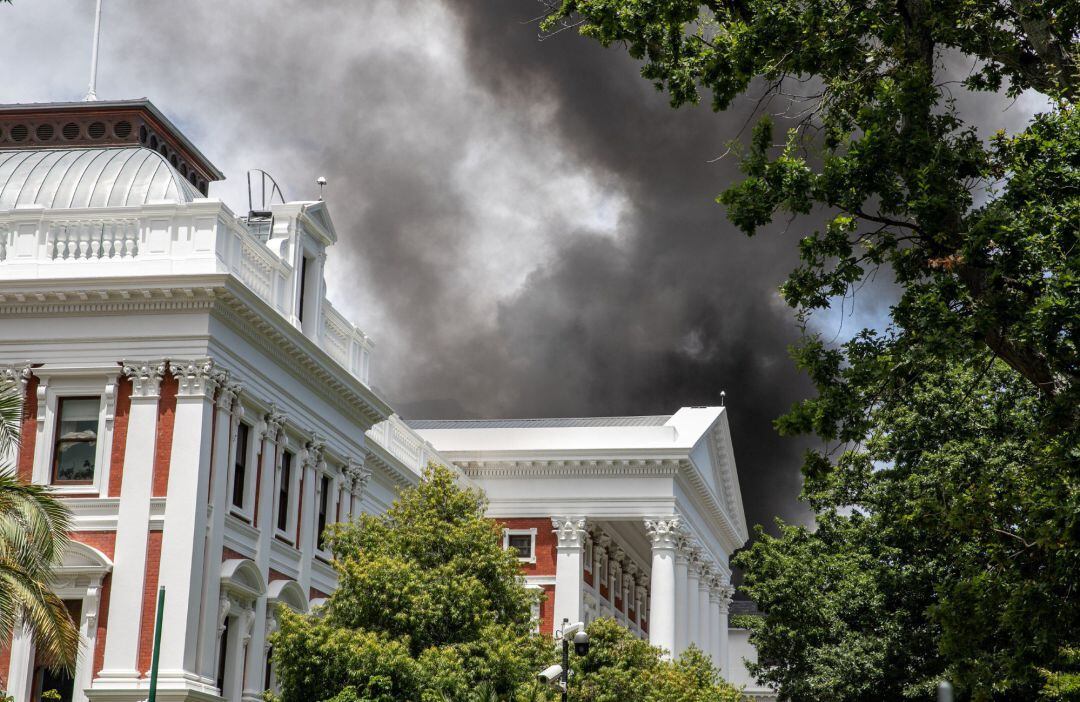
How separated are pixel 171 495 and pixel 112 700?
4313 millimetres

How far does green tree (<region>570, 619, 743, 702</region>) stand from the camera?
3603 cm

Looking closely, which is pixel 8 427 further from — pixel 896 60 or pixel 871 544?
pixel 871 544

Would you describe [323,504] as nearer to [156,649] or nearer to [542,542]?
[156,649]

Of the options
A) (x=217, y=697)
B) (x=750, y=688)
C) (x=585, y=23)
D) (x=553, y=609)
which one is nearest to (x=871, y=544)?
(x=553, y=609)

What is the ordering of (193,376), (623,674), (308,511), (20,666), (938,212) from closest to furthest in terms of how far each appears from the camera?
(938,212) < (20,666) < (193,376) < (623,674) < (308,511)

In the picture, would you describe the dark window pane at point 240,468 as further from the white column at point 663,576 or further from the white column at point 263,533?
the white column at point 663,576

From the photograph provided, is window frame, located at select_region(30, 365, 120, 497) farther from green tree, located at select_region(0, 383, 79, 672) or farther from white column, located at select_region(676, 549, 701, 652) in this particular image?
white column, located at select_region(676, 549, 701, 652)

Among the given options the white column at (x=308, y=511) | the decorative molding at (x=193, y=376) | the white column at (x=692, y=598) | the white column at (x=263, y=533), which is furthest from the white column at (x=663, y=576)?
the decorative molding at (x=193, y=376)

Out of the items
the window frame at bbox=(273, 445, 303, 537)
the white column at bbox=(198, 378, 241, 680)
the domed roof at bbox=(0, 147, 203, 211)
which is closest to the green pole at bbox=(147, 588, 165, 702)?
the white column at bbox=(198, 378, 241, 680)

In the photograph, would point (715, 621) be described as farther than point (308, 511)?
Yes

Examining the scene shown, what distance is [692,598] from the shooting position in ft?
207

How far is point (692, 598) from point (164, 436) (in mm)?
35310

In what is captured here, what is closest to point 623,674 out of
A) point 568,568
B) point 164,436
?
point 164,436

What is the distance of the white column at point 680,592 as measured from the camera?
58750 millimetres
